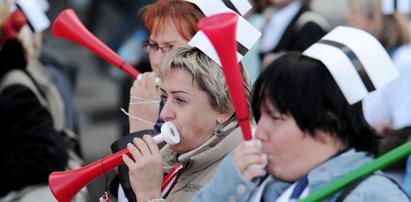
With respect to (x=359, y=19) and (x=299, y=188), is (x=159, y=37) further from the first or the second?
(x=359, y=19)

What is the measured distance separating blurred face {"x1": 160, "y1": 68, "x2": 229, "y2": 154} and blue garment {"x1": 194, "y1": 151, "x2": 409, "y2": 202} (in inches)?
24.4

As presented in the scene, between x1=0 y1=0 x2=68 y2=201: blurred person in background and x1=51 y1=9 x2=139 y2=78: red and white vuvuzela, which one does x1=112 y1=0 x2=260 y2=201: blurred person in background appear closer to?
x1=51 y1=9 x2=139 y2=78: red and white vuvuzela

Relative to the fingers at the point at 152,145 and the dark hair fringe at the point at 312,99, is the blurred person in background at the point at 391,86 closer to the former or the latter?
the fingers at the point at 152,145

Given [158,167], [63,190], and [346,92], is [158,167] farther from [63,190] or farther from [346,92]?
[346,92]

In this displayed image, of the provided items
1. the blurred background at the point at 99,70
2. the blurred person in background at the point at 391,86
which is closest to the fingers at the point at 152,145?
the blurred person in background at the point at 391,86

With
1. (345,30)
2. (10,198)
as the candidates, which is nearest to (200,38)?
(345,30)

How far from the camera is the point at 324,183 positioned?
9.82 feet

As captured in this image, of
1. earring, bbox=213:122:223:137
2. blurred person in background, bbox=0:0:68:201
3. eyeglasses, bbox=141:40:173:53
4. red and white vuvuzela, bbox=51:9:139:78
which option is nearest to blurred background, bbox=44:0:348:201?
blurred person in background, bbox=0:0:68:201

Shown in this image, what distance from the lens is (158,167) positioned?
3629 mm

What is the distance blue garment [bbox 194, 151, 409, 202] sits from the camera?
9.81 feet

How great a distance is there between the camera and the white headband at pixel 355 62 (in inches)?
118

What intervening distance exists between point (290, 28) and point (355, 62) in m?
3.94

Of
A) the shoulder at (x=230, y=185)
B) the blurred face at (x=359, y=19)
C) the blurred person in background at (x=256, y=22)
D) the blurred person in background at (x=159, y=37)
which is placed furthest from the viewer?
the blurred person in background at (x=256, y=22)

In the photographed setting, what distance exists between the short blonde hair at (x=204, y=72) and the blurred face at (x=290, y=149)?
72 centimetres
